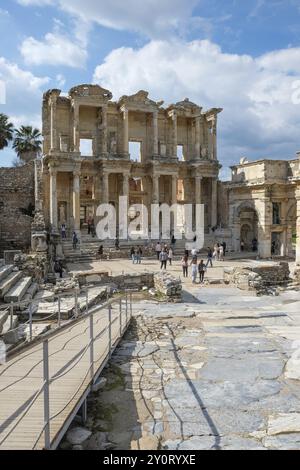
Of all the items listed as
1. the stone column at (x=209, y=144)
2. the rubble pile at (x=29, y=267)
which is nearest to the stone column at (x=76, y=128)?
the stone column at (x=209, y=144)

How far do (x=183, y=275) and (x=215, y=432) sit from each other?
17.1 m

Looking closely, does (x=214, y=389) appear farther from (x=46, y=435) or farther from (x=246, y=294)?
(x=246, y=294)

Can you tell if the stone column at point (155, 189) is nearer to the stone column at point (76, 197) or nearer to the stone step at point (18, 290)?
the stone column at point (76, 197)

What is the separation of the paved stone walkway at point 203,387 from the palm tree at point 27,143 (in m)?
40.0

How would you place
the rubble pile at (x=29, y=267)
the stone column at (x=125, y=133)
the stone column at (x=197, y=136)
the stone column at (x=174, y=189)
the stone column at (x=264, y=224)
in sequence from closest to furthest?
the rubble pile at (x=29, y=267) → the stone column at (x=264, y=224) → the stone column at (x=125, y=133) → the stone column at (x=174, y=189) → the stone column at (x=197, y=136)

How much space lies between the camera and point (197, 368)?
7387 mm

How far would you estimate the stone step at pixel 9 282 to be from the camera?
13.1 meters

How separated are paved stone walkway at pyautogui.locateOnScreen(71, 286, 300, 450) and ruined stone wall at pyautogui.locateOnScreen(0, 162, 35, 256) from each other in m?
23.8

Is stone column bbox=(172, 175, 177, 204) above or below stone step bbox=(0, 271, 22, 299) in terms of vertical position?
above

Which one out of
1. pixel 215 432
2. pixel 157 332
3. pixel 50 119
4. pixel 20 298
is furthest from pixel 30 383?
pixel 50 119

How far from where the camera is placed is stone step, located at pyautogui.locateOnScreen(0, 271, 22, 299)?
13.1 metres

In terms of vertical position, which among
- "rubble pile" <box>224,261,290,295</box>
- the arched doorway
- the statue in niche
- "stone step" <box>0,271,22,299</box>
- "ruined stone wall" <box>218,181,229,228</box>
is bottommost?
"rubble pile" <box>224,261,290,295</box>

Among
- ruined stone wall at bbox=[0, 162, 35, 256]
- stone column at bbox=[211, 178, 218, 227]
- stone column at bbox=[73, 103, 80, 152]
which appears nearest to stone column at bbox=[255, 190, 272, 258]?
stone column at bbox=[211, 178, 218, 227]

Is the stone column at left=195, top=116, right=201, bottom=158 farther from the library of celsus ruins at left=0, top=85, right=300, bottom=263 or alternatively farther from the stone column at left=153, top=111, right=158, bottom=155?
the stone column at left=153, top=111, right=158, bottom=155
